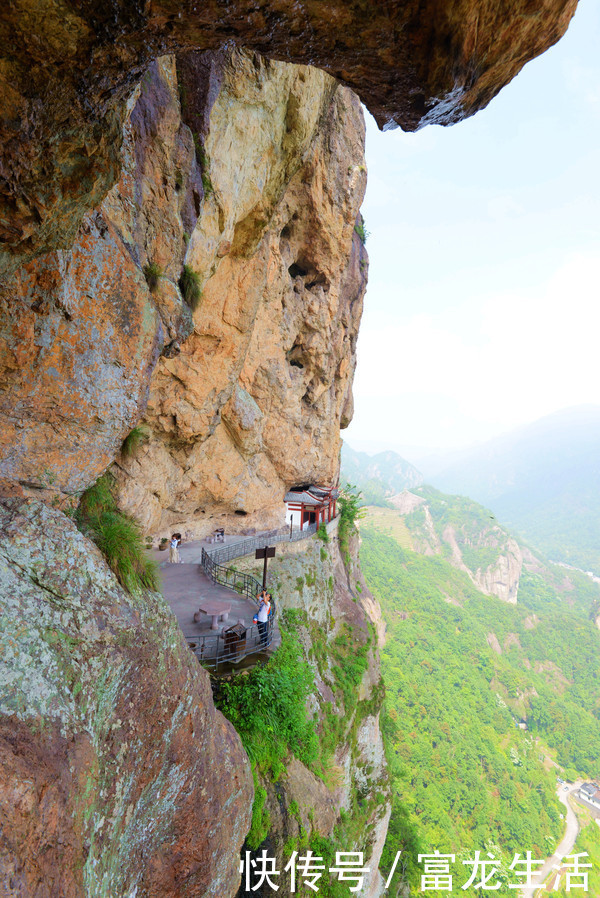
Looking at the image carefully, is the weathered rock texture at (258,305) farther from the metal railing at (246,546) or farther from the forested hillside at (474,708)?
the forested hillside at (474,708)

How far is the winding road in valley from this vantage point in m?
30.5

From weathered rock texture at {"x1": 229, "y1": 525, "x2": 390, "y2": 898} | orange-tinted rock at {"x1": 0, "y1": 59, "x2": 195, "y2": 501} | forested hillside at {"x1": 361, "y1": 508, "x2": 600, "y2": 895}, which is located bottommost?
forested hillside at {"x1": 361, "y1": 508, "x2": 600, "y2": 895}

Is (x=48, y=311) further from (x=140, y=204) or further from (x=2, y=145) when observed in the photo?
(x=140, y=204)

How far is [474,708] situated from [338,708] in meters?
37.2

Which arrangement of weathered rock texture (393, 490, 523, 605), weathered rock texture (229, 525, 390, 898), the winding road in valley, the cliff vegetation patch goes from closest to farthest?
the cliff vegetation patch < weathered rock texture (229, 525, 390, 898) < the winding road in valley < weathered rock texture (393, 490, 523, 605)

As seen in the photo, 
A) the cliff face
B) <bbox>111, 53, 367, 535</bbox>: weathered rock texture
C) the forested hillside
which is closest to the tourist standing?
<bbox>111, 53, 367, 535</bbox>: weathered rock texture

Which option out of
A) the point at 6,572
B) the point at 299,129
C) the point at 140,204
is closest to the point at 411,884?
the point at 6,572

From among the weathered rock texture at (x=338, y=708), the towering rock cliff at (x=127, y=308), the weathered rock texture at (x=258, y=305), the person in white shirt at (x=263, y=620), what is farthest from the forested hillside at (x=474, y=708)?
the towering rock cliff at (x=127, y=308)

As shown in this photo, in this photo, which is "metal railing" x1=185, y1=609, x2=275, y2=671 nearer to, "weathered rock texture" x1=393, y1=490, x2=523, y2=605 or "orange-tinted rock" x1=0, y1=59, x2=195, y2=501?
"orange-tinted rock" x1=0, y1=59, x2=195, y2=501

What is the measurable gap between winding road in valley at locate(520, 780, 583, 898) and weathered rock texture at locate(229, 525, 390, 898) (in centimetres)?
2734

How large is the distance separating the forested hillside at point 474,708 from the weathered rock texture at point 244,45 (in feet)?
77.1

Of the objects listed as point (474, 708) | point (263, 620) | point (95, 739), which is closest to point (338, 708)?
point (263, 620)

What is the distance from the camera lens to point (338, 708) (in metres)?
12.7

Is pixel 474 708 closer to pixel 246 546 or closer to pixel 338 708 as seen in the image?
pixel 338 708
